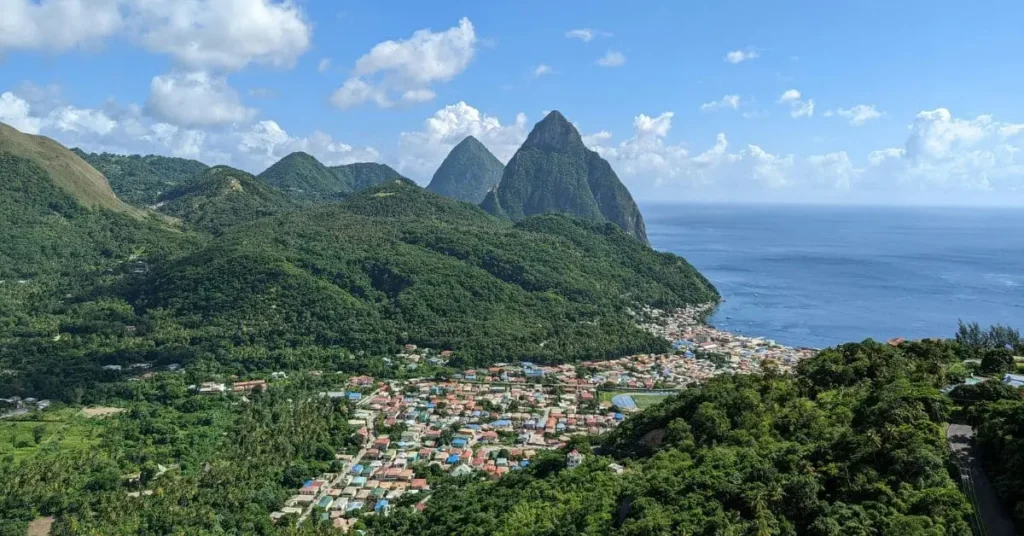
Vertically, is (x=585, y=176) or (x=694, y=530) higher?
(x=585, y=176)

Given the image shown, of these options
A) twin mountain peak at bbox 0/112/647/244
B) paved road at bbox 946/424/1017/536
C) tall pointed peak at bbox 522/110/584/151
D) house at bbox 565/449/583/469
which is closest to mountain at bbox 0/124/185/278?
twin mountain peak at bbox 0/112/647/244

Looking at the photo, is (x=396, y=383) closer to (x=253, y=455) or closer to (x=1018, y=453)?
Answer: (x=253, y=455)

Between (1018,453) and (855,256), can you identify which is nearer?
(1018,453)

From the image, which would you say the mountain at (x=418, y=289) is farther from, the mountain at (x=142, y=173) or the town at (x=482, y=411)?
the mountain at (x=142, y=173)

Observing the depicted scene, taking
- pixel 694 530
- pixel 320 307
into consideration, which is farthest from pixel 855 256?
pixel 694 530

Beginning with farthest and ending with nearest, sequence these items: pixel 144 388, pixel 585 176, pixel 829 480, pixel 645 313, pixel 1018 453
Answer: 1. pixel 585 176
2. pixel 645 313
3. pixel 144 388
4. pixel 829 480
5. pixel 1018 453

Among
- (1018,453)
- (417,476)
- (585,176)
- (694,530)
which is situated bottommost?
(417,476)

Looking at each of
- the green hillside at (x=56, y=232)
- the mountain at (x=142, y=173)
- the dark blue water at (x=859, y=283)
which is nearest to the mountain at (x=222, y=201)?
the mountain at (x=142, y=173)
